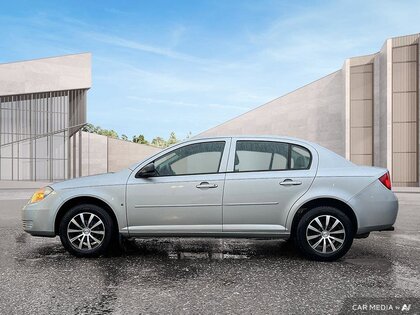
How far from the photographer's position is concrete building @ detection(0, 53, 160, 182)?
94.0 feet

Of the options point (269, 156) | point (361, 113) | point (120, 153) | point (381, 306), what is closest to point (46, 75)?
point (120, 153)

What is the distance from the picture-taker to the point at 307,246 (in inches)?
207

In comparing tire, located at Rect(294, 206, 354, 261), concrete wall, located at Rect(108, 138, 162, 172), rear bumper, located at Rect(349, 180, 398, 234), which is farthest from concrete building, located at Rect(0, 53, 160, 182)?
rear bumper, located at Rect(349, 180, 398, 234)

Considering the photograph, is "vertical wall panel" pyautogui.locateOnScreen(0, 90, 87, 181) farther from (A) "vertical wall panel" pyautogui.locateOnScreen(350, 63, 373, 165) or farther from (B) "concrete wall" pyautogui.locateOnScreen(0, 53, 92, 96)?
(A) "vertical wall panel" pyautogui.locateOnScreen(350, 63, 373, 165)

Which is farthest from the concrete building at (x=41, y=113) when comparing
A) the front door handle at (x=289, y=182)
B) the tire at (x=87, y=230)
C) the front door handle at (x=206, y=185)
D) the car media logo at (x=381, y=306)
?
the car media logo at (x=381, y=306)

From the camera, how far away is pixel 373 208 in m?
5.25

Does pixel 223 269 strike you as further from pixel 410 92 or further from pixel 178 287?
pixel 410 92

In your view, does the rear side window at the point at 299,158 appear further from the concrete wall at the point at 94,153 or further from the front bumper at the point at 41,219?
the concrete wall at the point at 94,153

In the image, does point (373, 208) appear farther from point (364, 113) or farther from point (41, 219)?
point (364, 113)

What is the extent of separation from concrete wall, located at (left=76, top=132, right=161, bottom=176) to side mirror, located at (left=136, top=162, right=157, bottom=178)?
135ft

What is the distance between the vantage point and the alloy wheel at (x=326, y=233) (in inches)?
206

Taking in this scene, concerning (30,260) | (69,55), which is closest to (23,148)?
(69,55)

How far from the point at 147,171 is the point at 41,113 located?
28.0 metres

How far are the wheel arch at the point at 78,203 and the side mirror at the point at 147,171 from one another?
62 centimetres
